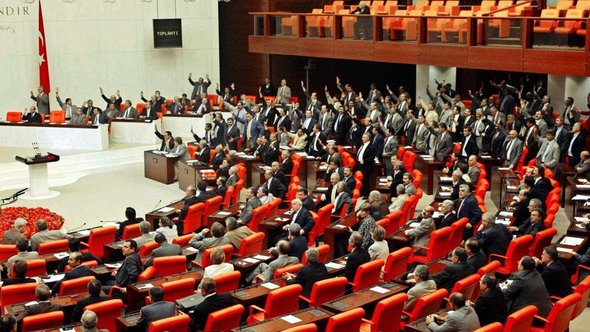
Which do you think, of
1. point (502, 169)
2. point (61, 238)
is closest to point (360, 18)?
point (502, 169)

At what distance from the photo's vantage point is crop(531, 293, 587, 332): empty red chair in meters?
9.05

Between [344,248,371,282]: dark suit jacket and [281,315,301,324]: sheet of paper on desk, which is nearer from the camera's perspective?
[281,315,301,324]: sheet of paper on desk

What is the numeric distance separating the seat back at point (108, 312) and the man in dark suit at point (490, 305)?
395cm

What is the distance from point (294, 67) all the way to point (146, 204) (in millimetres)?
11936

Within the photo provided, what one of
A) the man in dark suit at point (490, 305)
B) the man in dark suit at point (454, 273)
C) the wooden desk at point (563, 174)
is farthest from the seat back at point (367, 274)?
the wooden desk at point (563, 174)

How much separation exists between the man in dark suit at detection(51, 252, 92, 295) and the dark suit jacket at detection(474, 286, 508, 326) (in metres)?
4.94

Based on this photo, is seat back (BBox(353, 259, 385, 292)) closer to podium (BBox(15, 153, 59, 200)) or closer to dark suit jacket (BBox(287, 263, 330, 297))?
dark suit jacket (BBox(287, 263, 330, 297))

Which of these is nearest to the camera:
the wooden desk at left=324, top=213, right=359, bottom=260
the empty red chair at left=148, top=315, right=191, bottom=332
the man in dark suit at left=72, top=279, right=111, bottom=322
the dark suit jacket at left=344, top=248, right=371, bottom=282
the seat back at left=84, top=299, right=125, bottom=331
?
the empty red chair at left=148, top=315, right=191, bottom=332

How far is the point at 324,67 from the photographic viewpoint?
95.8 ft

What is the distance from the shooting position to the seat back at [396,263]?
11.1 m

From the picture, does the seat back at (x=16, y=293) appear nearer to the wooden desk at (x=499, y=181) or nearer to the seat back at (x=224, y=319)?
the seat back at (x=224, y=319)

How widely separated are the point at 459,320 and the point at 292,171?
9.57 m

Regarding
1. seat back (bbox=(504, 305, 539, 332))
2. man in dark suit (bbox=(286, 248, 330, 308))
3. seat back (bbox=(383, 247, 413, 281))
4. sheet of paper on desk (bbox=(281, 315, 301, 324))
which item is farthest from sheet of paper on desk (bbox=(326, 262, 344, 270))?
seat back (bbox=(504, 305, 539, 332))

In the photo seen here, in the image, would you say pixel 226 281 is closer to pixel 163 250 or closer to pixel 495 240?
pixel 163 250
